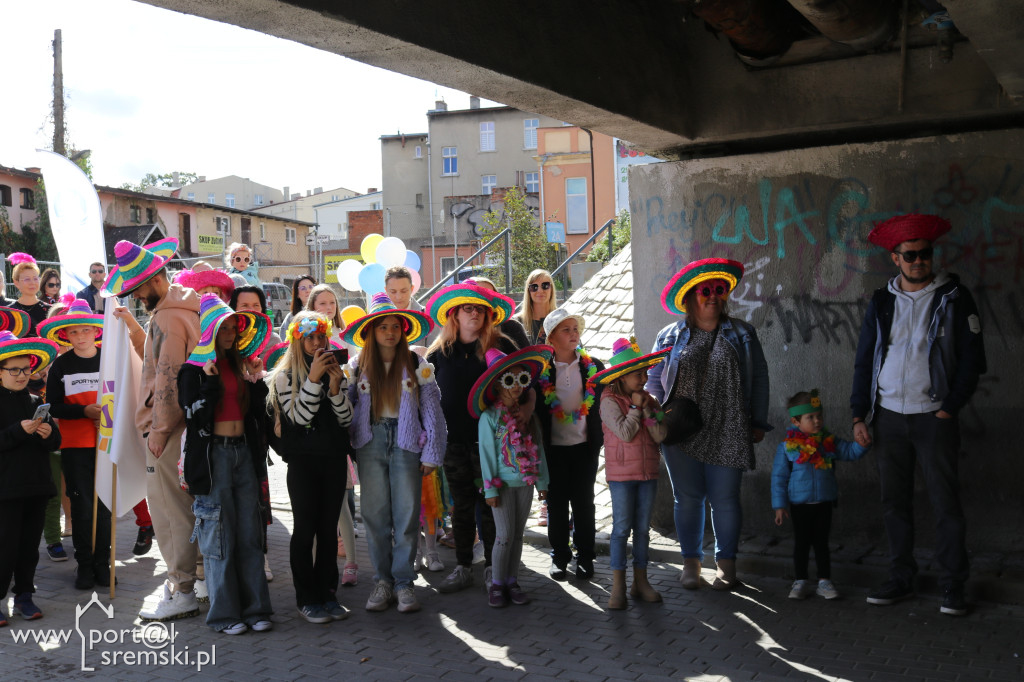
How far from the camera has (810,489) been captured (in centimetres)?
596

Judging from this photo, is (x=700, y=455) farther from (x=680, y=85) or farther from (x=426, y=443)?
(x=680, y=85)

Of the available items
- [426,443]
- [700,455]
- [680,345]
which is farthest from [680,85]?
[426,443]

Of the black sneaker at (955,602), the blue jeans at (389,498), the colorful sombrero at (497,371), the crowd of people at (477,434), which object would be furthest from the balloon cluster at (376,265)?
the black sneaker at (955,602)

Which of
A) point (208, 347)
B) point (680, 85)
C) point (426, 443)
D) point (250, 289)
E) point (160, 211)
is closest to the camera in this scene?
point (208, 347)

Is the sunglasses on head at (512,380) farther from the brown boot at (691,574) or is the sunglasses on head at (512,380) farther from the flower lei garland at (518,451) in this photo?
the brown boot at (691,574)

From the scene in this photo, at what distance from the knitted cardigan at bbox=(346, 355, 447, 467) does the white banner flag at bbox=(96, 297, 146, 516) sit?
161 centimetres

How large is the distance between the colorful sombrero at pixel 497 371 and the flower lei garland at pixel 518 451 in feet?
0.40

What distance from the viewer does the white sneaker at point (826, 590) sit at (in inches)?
232

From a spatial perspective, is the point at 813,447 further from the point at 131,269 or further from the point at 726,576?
the point at 131,269

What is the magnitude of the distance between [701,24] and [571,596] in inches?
167

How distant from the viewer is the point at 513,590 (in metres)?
6.05

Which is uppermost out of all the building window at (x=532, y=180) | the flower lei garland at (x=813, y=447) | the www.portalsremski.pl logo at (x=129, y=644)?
the building window at (x=532, y=180)

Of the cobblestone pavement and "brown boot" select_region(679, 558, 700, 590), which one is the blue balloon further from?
"brown boot" select_region(679, 558, 700, 590)

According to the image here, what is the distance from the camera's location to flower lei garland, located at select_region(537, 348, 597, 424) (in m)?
6.36
